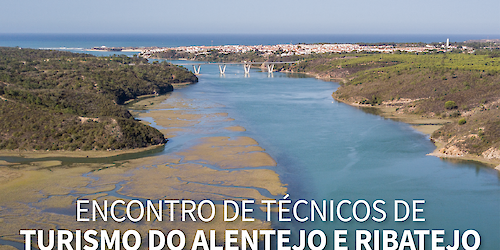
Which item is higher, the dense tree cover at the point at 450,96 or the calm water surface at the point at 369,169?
the dense tree cover at the point at 450,96

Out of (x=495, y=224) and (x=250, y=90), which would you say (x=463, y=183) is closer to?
(x=495, y=224)

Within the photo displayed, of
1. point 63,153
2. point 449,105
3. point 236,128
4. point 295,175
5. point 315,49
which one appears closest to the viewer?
point 295,175

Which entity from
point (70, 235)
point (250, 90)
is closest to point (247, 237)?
point (70, 235)

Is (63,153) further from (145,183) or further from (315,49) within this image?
(315,49)

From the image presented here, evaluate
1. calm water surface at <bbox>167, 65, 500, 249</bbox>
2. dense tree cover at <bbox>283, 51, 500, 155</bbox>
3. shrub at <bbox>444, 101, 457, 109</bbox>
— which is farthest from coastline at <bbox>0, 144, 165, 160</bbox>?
shrub at <bbox>444, 101, 457, 109</bbox>

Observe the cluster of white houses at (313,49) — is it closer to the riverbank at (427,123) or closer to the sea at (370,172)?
the riverbank at (427,123)

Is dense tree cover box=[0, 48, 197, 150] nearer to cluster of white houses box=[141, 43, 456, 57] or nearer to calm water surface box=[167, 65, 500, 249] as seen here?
calm water surface box=[167, 65, 500, 249]

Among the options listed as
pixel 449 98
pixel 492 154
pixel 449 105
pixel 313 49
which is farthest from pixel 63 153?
pixel 313 49

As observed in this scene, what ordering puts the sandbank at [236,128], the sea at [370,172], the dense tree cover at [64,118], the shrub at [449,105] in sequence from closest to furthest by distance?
1. the sea at [370,172]
2. the dense tree cover at [64,118]
3. the sandbank at [236,128]
4. the shrub at [449,105]

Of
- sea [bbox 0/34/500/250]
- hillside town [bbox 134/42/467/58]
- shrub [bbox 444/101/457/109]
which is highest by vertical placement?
hillside town [bbox 134/42/467/58]

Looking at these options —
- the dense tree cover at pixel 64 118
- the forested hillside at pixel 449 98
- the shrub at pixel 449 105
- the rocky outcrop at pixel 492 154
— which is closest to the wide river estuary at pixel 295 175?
the rocky outcrop at pixel 492 154

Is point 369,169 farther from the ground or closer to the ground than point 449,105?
closer to the ground

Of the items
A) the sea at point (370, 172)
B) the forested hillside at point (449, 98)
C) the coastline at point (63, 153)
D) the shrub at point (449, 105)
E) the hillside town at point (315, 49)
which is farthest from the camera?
the hillside town at point (315, 49)

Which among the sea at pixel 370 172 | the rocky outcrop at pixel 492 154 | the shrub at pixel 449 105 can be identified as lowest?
the sea at pixel 370 172
